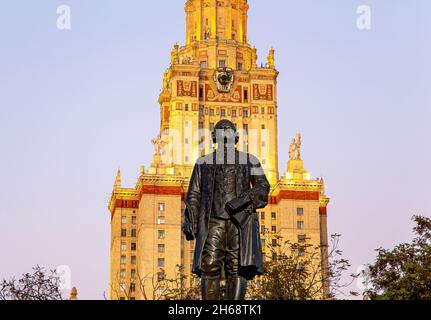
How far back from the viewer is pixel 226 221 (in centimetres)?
2469

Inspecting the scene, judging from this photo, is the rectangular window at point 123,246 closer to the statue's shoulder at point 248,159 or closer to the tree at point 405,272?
the tree at point 405,272

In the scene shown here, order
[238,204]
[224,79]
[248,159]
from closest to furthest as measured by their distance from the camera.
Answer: [238,204] → [248,159] → [224,79]

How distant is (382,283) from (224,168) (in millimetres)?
30295

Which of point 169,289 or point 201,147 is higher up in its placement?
point 201,147

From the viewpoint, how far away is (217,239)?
2447 centimetres

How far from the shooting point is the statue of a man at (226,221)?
2425 centimetres

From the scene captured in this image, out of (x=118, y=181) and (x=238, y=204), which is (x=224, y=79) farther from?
(x=238, y=204)

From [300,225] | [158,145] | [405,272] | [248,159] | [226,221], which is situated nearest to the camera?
[226,221]

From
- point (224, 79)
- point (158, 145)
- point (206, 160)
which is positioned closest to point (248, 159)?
point (206, 160)

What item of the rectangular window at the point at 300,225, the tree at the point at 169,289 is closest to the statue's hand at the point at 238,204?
the tree at the point at 169,289

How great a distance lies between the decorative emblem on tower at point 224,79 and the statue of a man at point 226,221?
493 feet

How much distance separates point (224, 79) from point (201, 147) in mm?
12947
